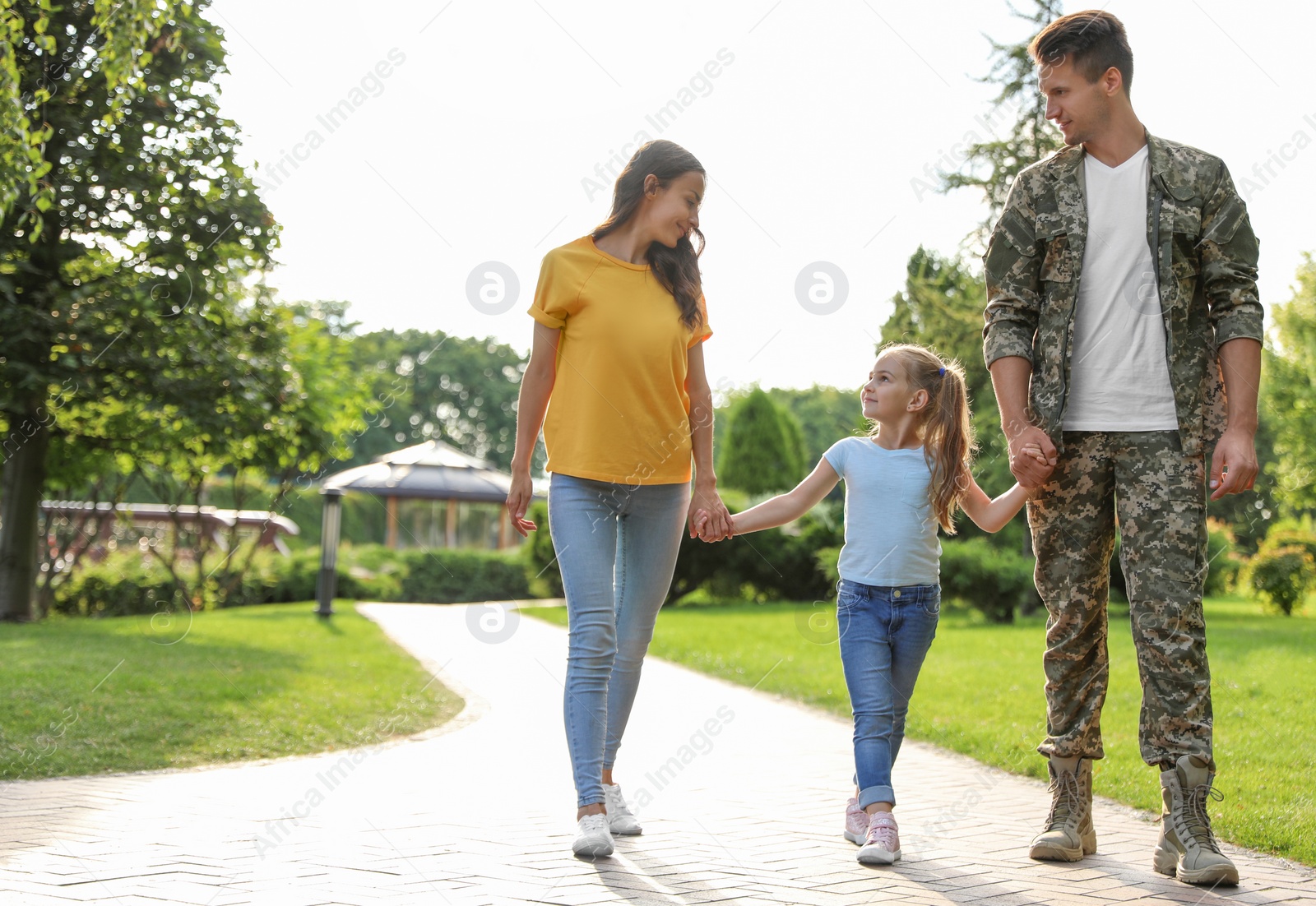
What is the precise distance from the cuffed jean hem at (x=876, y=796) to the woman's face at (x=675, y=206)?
181 cm

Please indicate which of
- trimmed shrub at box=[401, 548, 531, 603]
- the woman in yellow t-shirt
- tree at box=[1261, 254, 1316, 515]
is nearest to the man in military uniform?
the woman in yellow t-shirt

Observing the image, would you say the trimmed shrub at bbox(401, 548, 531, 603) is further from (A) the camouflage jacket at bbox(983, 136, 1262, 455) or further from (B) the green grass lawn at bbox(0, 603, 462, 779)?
(A) the camouflage jacket at bbox(983, 136, 1262, 455)

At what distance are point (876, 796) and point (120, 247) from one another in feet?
35.2

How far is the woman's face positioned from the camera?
3.73 metres

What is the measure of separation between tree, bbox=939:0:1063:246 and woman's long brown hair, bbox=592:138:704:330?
1298cm

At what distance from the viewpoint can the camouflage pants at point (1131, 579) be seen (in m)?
3.16

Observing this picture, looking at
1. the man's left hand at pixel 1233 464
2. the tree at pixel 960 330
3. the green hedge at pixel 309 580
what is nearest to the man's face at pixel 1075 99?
the man's left hand at pixel 1233 464

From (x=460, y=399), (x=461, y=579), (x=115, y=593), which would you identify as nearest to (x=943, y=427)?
(x=115, y=593)

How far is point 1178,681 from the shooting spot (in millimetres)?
3146

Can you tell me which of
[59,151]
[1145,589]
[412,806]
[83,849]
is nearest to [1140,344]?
[1145,589]

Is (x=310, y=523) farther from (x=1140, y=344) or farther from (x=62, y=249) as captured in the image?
(x=1140, y=344)

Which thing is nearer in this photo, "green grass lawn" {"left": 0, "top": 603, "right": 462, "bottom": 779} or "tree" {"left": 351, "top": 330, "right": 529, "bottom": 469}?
"green grass lawn" {"left": 0, "top": 603, "right": 462, "bottom": 779}

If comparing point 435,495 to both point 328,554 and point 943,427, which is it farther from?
point 943,427

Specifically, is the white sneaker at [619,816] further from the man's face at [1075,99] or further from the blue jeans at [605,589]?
the man's face at [1075,99]
